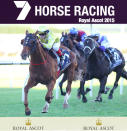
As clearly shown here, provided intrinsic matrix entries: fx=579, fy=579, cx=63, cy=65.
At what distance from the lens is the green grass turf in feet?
30.0

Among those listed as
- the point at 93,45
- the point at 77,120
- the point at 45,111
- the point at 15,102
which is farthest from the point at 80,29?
the point at 77,120

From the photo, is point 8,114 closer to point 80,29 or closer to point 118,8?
point 118,8

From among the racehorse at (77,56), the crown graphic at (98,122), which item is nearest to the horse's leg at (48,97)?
the crown graphic at (98,122)

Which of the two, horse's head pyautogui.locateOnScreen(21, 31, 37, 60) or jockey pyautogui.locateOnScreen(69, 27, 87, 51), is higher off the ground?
jockey pyautogui.locateOnScreen(69, 27, 87, 51)

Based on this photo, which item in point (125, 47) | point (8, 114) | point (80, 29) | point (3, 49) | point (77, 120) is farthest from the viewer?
point (125, 47)

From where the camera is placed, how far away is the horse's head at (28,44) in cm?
837

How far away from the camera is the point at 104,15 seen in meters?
8.62

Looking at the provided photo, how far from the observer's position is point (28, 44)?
8.49 metres

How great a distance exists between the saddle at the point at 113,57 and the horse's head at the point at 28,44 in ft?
9.39

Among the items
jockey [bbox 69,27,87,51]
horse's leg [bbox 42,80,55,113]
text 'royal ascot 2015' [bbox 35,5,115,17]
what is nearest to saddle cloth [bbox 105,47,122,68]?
jockey [bbox 69,27,87,51]

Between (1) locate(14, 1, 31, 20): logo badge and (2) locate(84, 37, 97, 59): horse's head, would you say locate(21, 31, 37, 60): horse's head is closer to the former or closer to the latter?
(1) locate(14, 1, 31, 20): logo badge

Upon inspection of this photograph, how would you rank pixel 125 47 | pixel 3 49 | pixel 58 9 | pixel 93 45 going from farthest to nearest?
pixel 125 47
pixel 3 49
pixel 93 45
pixel 58 9

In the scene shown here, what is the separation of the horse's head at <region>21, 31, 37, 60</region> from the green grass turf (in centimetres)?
104

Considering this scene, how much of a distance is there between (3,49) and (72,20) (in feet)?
18.5
